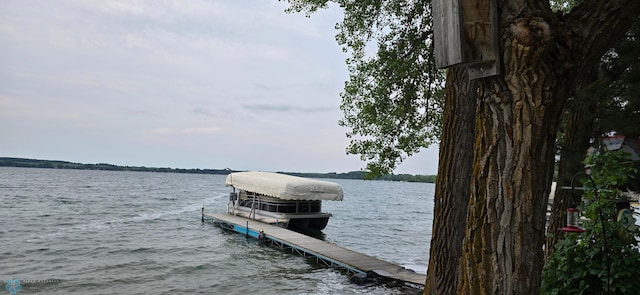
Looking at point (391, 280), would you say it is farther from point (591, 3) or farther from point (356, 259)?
point (591, 3)

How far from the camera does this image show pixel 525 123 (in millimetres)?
2723

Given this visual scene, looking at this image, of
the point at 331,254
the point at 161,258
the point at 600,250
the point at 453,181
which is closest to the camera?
the point at 600,250

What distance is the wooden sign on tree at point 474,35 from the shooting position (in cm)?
277

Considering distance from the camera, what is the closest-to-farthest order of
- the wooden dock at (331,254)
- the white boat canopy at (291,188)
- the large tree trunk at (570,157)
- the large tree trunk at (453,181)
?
the large tree trunk at (453,181) → the large tree trunk at (570,157) → the wooden dock at (331,254) → the white boat canopy at (291,188)

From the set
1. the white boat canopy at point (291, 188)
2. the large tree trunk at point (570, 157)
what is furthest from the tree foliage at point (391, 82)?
the white boat canopy at point (291, 188)

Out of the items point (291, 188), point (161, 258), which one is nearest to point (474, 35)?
point (161, 258)

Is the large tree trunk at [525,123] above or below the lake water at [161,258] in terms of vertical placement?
above

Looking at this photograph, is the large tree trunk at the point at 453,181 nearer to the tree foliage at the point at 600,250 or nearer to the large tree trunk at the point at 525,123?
the tree foliage at the point at 600,250

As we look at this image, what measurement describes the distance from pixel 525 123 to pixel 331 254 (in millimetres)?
14700

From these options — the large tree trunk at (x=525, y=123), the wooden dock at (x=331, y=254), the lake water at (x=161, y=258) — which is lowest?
the lake water at (x=161, y=258)

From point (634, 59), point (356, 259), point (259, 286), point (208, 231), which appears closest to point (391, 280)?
point (356, 259)

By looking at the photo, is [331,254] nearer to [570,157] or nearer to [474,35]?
[570,157]

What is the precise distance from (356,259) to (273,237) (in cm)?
597

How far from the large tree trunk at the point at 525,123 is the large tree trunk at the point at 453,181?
9.81ft
